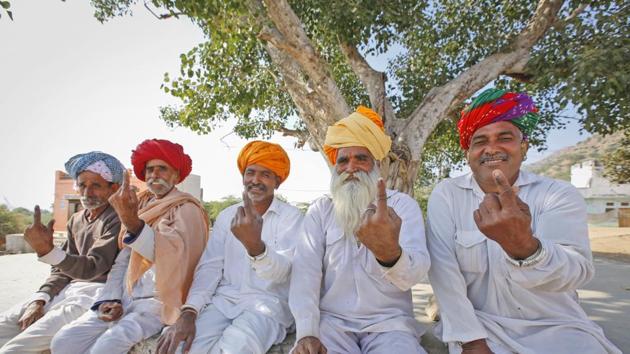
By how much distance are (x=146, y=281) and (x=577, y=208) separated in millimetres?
3008

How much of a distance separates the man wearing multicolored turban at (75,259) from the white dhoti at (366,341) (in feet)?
6.67

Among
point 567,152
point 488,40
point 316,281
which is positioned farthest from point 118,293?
point 567,152

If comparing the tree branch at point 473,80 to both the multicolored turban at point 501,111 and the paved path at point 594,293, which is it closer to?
the paved path at point 594,293

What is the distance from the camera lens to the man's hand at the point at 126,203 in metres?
2.40

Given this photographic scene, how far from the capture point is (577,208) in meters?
1.89

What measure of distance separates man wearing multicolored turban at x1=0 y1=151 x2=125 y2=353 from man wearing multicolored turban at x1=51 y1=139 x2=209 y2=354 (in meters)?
0.22

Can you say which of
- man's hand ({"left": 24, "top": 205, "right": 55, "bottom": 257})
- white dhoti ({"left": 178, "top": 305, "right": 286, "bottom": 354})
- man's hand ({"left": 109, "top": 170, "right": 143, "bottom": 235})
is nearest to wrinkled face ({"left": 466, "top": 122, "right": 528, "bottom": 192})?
white dhoti ({"left": 178, "top": 305, "right": 286, "bottom": 354})

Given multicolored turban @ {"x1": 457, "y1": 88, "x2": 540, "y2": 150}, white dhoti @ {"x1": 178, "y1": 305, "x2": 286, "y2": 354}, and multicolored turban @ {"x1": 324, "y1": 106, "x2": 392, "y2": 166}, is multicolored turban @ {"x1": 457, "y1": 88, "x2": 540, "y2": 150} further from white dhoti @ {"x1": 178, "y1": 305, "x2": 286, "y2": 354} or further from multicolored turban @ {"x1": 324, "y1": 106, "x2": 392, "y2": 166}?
white dhoti @ {"x1": 178, "y1": 305, "x2": 286, "y2": 354}

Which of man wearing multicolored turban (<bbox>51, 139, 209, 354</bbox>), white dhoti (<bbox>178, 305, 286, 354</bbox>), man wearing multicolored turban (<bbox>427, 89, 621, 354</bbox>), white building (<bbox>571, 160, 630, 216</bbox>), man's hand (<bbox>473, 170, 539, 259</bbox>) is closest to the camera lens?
man's hand (<bbox>473, 170, 539, 259</bbox>)

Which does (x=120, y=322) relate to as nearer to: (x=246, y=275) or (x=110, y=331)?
(x=110, y=331)

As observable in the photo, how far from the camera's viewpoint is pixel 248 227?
2.14m

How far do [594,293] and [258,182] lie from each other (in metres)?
5.92

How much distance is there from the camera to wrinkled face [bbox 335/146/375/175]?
8.31ft

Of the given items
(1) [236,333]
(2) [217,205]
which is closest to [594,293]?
(1) [236,333]
